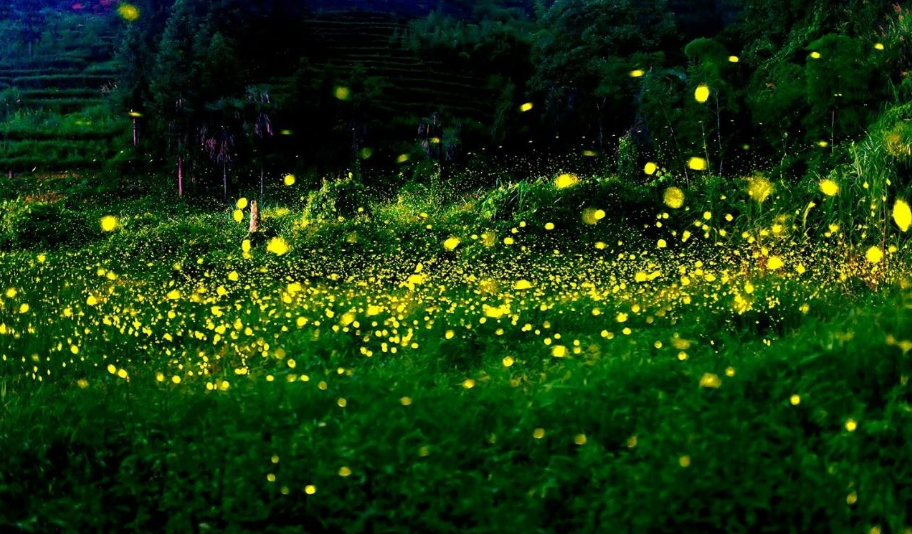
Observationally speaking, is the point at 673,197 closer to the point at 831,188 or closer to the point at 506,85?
the point at 831,188

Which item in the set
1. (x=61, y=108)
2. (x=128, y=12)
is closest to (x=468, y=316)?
(x=61, y=108)

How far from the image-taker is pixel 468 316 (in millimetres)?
3539

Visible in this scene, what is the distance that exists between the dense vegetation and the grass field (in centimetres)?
1

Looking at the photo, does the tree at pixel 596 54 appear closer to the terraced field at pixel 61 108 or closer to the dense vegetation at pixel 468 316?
the dense vegetation at pixel 468 316

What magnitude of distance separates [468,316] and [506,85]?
36.2 feet

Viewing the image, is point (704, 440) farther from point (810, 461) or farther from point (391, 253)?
point (391, 253)

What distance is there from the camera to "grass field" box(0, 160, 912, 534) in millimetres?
1893

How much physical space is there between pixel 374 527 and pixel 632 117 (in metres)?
11.4

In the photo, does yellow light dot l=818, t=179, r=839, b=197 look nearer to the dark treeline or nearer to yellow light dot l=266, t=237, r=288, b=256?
the dark treeline

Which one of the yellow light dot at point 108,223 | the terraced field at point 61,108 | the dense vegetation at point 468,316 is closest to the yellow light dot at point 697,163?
the dense vegetation at point 468,316

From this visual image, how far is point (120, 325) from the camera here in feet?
11.8

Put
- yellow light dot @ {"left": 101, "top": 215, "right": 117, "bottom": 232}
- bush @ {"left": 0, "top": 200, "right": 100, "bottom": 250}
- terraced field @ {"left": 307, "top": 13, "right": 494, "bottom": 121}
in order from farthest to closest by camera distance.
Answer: terraced field @ {"left": 307, "top": 13, "right": 494, "bottom": 121}, yellow light dot @ {"left": 101, "top": 215, "right": 117, "bottom": 232}, bush @ {"left": 0, "top": 200, "right": 100, "bottom": 250}

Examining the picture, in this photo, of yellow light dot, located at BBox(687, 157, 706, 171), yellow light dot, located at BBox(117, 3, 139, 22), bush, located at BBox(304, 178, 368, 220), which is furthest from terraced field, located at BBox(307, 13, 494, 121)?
bush, located at BBox(304, 178, 368, 220)

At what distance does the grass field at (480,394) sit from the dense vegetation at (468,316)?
0.04ft
